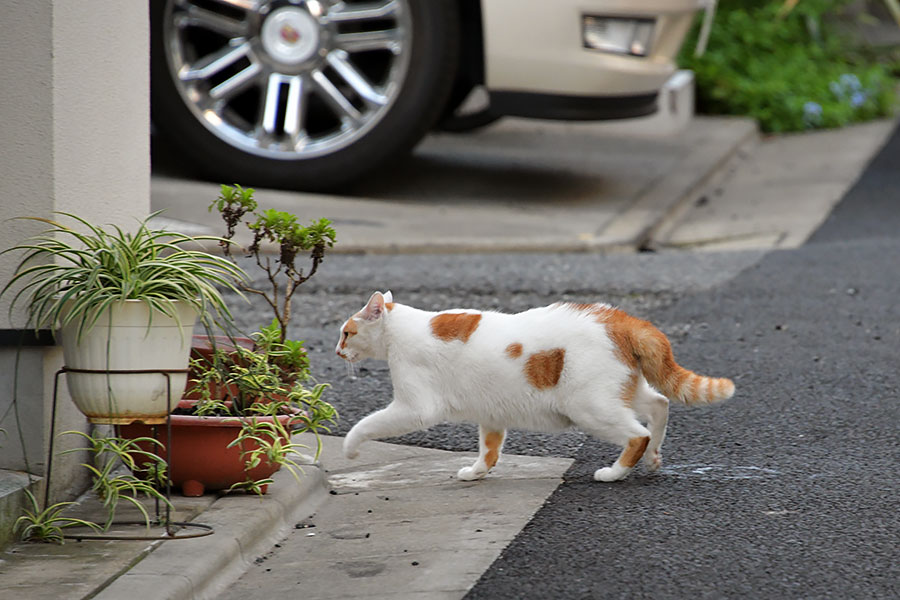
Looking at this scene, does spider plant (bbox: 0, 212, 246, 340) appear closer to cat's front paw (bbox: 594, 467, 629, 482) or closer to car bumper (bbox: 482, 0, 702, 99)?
cat's front paw (bbox: 594, 467, 629, 482)

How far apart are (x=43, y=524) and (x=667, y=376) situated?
5.84ft

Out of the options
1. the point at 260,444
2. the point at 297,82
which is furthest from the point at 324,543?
the point at 297,82

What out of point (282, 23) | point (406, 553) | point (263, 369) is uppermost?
point (282, 23)

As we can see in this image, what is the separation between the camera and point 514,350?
12.2 ft

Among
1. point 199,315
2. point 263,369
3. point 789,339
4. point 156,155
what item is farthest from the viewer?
point 156,155

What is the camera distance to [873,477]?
378 centimetres

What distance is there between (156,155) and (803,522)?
648 centimetres

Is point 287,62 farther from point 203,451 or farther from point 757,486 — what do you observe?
point 757,486

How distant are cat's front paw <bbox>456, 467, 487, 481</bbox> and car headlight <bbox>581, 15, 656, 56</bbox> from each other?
4355 millimetres

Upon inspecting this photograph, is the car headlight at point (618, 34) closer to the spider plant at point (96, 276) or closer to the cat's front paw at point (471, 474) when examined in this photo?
the cat's front paw at point (471, 474)

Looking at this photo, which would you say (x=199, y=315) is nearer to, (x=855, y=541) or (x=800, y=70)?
(x=855, y=541)

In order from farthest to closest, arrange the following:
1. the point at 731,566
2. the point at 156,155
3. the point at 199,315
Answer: the point at 156,155 → the point at 199,315 → the point at 731,566

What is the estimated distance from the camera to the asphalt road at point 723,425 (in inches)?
122

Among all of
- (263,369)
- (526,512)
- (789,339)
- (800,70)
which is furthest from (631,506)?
(800,70)
